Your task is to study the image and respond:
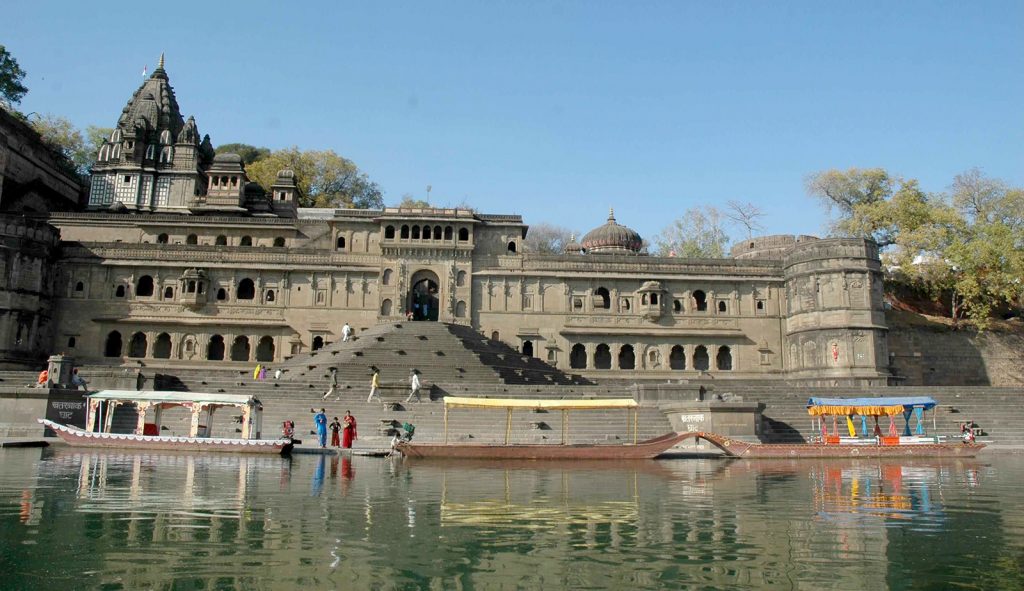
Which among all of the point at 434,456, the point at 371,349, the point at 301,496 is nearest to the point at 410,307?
the point at 371,349

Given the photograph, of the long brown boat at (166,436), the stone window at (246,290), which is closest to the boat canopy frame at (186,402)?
the long brown boat at (166,436)

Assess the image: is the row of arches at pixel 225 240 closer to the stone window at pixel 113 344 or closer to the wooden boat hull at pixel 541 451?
the stone window at pixel 113 344

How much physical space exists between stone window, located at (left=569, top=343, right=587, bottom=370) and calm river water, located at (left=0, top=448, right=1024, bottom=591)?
2883 centimetres

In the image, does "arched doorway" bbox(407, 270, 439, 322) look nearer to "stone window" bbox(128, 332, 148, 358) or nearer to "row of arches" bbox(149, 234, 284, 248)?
"row of arches" bbox(149, 234, 284, 248)

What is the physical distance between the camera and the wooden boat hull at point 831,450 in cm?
2277

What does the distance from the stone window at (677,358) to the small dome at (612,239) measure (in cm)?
1011

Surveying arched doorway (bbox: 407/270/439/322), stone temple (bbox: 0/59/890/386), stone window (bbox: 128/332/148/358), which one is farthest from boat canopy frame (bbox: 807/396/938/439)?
stone window (bbox: 128/332/148/358)

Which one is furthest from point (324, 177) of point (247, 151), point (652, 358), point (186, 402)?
point (186, 402)

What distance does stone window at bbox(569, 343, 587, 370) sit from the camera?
46250mm

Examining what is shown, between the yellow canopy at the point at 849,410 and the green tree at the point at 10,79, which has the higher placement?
the green tree at the point at 10,79

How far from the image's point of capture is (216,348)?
4572cm

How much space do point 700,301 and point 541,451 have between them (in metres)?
29.1

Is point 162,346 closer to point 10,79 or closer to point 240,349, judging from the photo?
point 240,349

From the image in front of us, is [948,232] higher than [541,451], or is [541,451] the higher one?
[948,232]
